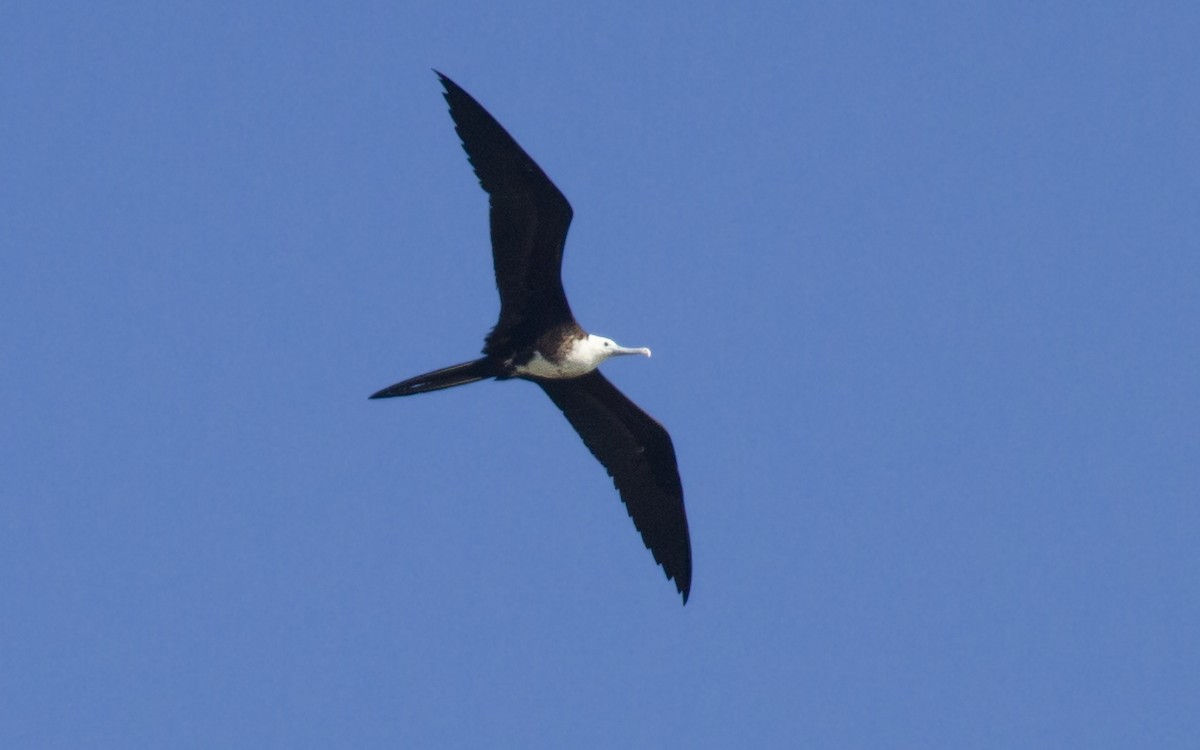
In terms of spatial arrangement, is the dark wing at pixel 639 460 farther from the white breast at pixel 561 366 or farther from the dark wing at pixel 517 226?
the dark wing at pixel 517 226

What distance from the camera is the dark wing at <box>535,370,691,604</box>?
10680 mm

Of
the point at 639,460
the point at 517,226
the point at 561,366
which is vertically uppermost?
the point at 517,226

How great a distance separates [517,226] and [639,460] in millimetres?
1804

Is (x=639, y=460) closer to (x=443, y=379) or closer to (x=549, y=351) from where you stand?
(x=549, y=351)

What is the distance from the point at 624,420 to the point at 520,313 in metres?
1.13

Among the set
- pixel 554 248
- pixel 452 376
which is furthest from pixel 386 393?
pixel 554 248

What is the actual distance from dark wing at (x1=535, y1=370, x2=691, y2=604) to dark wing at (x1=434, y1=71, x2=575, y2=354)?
0.71 meters

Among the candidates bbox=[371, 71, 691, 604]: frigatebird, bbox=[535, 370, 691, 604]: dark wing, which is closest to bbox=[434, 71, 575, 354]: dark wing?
bbox=[371, 71, 691, 604]: frigatebird

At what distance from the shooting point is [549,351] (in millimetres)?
10070

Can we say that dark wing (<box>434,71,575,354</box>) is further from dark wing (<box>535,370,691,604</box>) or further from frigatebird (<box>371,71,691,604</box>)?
dark wing (<box>535,370,691,604</box>)

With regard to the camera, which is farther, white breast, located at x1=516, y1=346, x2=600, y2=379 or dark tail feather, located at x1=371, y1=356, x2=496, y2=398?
white breast, located at x1=516, y1=346, x2=600, y2=379

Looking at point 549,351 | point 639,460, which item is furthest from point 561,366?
point 639,460

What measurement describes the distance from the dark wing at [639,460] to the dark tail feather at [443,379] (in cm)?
67

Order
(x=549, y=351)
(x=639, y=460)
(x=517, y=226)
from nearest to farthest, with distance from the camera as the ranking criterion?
(x=517, y=226) → (x=549, y=351) → (x=639, y=460)
